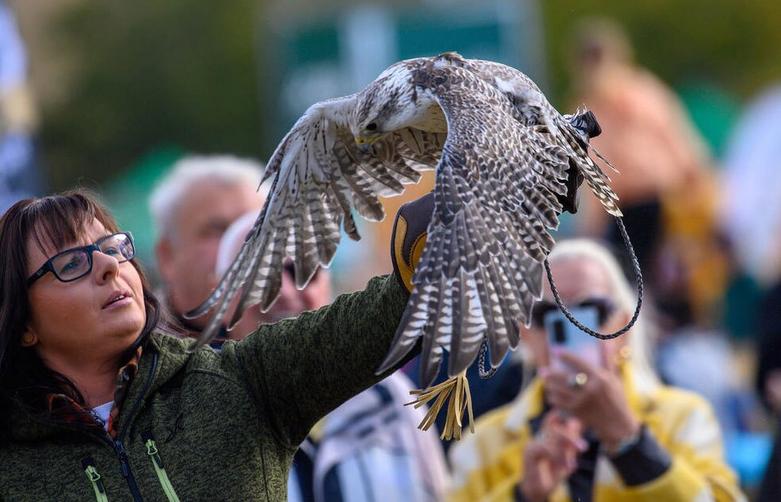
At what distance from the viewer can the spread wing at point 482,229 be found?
2.49m

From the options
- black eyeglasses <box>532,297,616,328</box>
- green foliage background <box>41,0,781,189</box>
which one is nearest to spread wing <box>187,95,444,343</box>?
black eyeglasses <box>532,297,616,328</box>

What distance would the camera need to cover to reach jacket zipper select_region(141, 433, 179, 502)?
2588 mm

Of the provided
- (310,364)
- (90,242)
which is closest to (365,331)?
(310,364)

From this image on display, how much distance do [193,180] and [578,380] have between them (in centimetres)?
151

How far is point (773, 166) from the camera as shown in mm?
10031

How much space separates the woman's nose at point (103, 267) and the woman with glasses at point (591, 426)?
1421 mm

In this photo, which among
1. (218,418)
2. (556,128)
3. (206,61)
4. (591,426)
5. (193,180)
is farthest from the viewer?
(206,61)

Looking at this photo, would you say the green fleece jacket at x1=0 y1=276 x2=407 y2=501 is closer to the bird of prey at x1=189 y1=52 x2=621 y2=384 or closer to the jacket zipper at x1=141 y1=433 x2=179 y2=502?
the jacket zipper at x1=141 y1=433 x2=179 y2=502

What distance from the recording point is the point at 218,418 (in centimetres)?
269

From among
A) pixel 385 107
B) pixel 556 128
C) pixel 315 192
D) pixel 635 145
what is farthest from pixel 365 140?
pixel 635 145

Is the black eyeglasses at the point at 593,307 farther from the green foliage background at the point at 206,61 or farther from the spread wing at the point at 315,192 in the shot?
the green foliage background at the point at 206,61

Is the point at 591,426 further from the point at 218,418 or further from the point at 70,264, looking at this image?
the point at 70,264

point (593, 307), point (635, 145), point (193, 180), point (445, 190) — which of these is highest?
point (445, 190)

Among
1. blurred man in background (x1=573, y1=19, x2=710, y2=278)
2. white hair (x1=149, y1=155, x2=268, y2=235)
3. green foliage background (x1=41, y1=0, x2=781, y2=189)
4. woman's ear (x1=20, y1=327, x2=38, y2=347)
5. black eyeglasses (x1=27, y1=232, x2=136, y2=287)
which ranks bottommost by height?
green foliage background (x1=41, y1=0, x2=781, y2=189)
